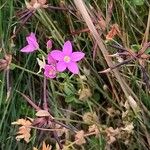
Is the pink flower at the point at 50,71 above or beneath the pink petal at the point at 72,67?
above

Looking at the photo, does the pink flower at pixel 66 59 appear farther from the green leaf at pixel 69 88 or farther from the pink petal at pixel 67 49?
the green leaf at pixel 69 88

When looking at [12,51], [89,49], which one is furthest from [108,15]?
[12,51]

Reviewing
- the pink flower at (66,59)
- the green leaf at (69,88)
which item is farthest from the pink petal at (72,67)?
the green leaf at (69,88)

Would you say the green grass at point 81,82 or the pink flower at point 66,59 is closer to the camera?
the pink flower at point 66,59

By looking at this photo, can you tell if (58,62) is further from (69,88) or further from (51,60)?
(69,88)

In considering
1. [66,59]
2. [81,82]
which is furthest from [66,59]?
[81,82]

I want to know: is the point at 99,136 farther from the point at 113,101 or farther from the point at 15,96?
the point at 15,96

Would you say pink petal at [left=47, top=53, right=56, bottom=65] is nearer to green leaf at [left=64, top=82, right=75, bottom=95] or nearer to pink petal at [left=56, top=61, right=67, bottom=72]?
pink petal at [left=56, top=61, right=67, bottom=72]

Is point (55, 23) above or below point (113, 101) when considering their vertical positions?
above
